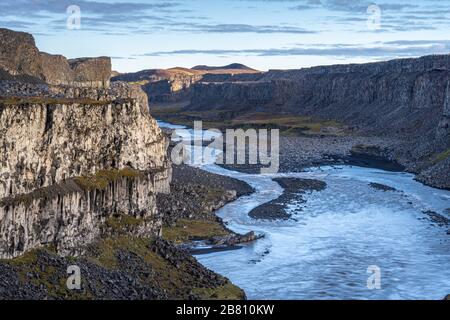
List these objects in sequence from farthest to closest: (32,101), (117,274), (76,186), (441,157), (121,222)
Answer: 1. (441,157)
2. (121,222)
3. (76,186)
4. (32,101)
5. (117,274)

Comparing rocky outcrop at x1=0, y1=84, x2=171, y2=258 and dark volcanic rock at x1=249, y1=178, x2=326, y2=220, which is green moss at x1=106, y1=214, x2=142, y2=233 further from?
dark volcanic rock at x1=249, y1=178, x2=326, y2=220

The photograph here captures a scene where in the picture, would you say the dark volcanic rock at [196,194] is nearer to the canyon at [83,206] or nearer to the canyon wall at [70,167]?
Result: the canyon wall at [70,167]

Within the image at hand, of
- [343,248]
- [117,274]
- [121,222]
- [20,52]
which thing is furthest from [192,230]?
[20,52]

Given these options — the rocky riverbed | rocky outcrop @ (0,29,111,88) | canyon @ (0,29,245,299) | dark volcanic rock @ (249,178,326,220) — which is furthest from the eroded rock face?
dark volcanic rock @ (249,178,326,220)

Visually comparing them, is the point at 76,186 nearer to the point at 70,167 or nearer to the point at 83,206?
the point at 83,206

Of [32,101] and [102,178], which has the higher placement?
[32,101]

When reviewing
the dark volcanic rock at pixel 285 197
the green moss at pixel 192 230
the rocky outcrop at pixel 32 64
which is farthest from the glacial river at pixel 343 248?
the rocky outcrop at pixel 32 64
